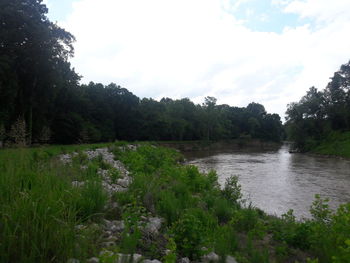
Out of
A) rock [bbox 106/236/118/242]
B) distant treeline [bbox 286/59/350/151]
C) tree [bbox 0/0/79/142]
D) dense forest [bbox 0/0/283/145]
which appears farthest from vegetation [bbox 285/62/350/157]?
rock [bbox 106/236/118/242]

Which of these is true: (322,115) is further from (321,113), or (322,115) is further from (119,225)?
(119,225)

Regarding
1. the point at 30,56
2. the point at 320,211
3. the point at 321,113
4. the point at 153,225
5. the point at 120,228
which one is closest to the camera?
the point at 120,228

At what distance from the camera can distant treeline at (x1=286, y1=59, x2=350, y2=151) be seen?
59094 millimetres

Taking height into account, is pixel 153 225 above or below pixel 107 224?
below

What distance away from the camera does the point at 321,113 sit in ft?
204

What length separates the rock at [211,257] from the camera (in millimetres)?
3453

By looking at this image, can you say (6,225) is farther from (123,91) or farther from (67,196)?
(123,91)

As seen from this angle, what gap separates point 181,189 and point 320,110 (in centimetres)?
6610

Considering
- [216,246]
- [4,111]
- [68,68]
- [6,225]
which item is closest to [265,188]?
[216,246]

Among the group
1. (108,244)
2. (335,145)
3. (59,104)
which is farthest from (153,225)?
(335,145)

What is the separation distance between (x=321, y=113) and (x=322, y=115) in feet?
1.98

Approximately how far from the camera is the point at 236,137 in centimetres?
9975

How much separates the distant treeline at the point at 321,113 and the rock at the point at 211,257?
2403 inches

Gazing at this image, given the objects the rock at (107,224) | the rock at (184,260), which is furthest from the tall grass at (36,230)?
the rock at (184,260)
